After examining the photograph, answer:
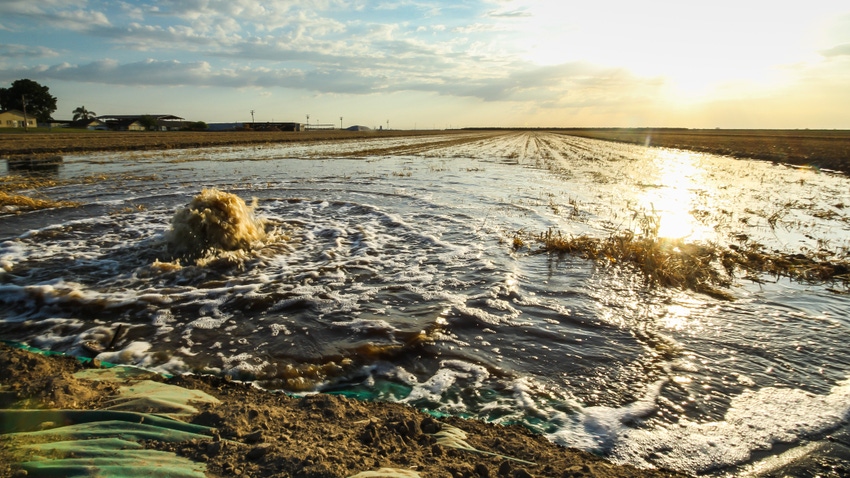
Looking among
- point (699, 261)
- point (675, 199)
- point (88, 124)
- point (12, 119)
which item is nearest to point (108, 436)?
point (699, 261)

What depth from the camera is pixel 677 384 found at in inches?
163

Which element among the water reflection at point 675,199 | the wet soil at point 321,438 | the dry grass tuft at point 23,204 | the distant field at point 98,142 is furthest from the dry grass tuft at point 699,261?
the distant field at point 98,142

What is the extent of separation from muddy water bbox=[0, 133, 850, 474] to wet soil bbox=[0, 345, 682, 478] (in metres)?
0.39

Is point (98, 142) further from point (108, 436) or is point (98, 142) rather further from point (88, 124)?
point (88, 124)

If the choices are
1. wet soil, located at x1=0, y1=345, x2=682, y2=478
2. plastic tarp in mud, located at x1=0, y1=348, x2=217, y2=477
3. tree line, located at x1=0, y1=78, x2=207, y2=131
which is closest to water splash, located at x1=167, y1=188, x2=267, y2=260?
wet soil, located at x1=0, y1=345, x2=682, y2=478

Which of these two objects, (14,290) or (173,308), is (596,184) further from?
(14,290)

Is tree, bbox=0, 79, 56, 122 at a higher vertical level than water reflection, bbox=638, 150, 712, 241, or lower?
higher

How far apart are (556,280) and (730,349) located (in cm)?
270

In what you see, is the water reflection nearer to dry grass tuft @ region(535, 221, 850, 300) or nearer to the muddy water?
the muddy water

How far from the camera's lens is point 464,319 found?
5.59m

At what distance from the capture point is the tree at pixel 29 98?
10479 centimetres

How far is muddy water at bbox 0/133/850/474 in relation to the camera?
3.78 m

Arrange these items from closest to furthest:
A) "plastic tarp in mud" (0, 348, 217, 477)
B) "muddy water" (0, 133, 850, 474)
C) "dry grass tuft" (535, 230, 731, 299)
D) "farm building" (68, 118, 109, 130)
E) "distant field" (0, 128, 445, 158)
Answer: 1. "plastic tarp in mud" (0, 348, 217, 477)
2. "muddy water" (0, 133, 850, 474)
3. "dry grass tuft" (535, 230, 731, 299)
4. "distant field" (0, 128, 445, 158)
5. "farm building" (68, 118, 109, 130)

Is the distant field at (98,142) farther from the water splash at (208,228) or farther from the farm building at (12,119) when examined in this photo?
the farm building at (12,119)
